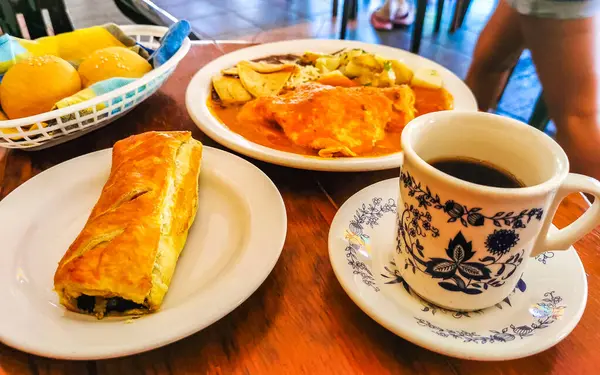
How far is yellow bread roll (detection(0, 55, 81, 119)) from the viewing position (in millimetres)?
809

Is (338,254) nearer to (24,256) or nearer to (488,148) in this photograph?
(488,148)

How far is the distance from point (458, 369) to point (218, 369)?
263 mm

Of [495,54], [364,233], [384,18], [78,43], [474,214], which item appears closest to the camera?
[474,214]

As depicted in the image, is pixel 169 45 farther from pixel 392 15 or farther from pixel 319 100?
pixel 392 15

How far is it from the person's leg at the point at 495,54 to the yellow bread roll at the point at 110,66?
1.08m

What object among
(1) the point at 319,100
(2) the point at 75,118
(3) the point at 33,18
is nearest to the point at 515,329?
(1) the point at 319,100

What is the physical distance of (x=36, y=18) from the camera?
4.23 feet

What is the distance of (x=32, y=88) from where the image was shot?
0.81 meters

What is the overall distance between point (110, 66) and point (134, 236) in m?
0.49

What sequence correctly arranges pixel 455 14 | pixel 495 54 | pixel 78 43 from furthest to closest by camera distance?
pixel 455 14 → pixel 495 54 → pixel 78 43

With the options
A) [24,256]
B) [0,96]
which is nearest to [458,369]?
[24,256]

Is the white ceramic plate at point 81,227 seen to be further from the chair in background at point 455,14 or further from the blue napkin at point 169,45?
the chair in background at point 455,14

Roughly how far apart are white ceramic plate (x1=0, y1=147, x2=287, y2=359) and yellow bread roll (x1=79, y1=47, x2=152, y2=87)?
20 cm

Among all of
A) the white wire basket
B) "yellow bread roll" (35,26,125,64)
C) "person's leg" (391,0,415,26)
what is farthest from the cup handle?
"person's leg" (391,0,415,26)
